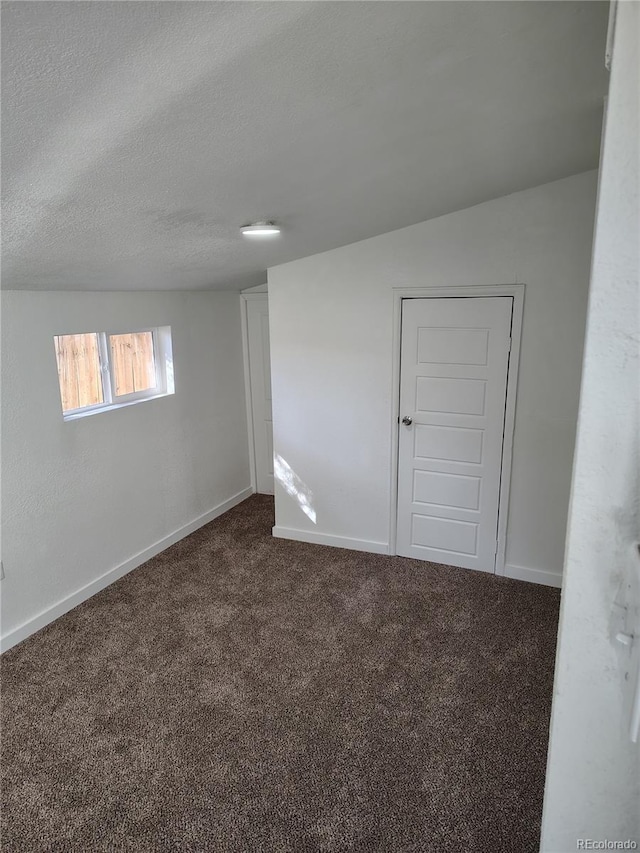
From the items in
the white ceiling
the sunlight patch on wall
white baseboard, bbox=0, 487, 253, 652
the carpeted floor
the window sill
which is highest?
the white ceiling

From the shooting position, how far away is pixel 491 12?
1300mm

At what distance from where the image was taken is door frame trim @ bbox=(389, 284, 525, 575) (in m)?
3.39

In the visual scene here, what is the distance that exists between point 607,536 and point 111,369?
343cm

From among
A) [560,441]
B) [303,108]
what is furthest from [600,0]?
[560,441]

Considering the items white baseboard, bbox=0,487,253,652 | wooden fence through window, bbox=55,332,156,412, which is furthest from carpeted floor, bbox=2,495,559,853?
wooden fence through window, bbox=55,332,156,412

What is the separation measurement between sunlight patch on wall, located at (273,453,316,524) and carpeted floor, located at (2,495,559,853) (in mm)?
617

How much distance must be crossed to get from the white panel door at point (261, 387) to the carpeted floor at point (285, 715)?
1638 millimetres

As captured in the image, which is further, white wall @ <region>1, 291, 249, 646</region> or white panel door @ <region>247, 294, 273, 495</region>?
white panel door @ <region>247, 294, 273, 495</region>

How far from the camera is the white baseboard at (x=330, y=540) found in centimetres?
412

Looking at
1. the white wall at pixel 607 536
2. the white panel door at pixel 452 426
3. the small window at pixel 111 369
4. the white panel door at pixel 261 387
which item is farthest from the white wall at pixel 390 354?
the white wall at pixel 607 536

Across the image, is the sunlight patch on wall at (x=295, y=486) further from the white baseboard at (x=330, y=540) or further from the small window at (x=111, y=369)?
the small window at (x=111, y=369)

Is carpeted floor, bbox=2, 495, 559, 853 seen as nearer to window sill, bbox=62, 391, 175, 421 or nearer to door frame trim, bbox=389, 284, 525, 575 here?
door frame trim, bbox=389, 284, 525, 575

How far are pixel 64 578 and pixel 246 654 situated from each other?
127 centimetres

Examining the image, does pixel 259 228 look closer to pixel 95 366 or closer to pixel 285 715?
pixel 95 366
